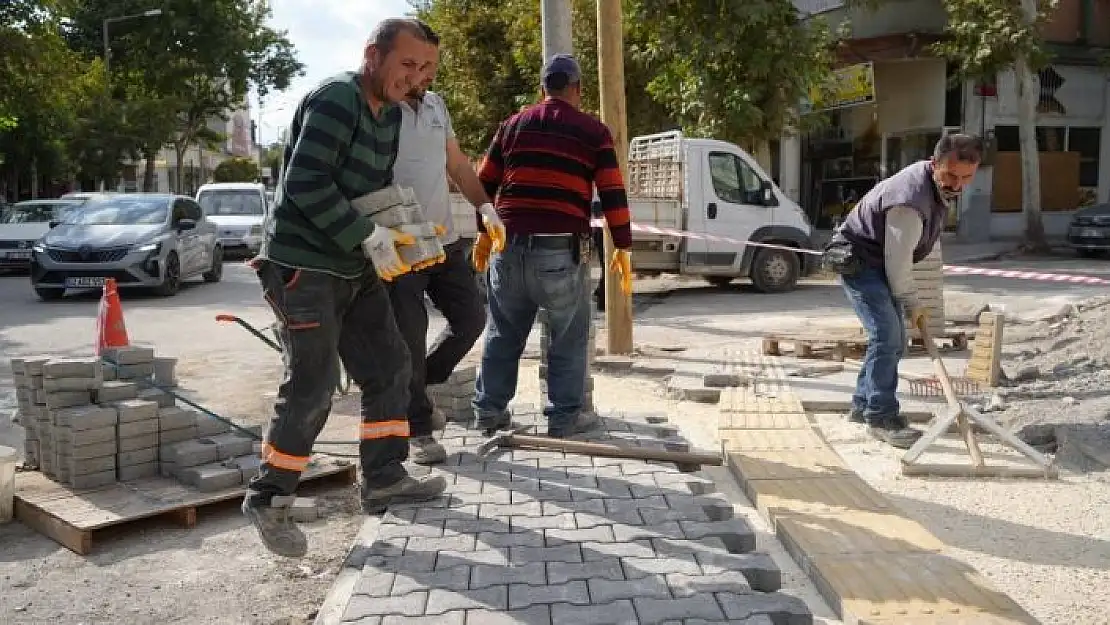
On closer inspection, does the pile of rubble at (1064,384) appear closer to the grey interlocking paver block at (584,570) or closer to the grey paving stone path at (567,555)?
the grey paving stone path at (567,555)

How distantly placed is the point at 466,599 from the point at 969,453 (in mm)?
3374

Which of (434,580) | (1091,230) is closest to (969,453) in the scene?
(434,580)

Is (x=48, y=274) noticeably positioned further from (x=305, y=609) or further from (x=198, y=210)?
(x=305, y=609)

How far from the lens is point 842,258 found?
582 cm

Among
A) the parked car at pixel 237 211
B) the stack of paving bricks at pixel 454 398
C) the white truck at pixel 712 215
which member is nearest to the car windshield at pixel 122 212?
the parked car at pixel 237 211

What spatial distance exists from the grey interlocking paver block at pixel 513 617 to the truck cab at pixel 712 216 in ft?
34.4

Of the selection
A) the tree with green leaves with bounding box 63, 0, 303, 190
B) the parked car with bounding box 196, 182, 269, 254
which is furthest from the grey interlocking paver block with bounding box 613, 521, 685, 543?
the tree with green leaves with bounding box 63, 0, 303, 190

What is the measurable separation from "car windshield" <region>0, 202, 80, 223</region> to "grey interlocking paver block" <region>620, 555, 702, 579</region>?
18324 millimetres

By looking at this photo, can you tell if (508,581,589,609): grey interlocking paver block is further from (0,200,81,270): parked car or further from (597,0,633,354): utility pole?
(0,200,81,270): parked car

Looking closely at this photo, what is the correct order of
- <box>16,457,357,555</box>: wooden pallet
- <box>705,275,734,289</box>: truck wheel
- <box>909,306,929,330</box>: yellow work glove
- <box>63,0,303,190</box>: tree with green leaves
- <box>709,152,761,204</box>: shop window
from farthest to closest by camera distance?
<box>63,0,303,190</box>: tree with green leaves → <box>705,275,734,289</box>: truck wheel → <box>709,152,761,204</box>: shop window → <box>909,306,929,330</box>: yellow work glove → <box>16,457,357,555</box>: wooden pallet

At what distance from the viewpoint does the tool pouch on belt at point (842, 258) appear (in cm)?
582

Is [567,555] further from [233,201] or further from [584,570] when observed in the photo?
[233,201]

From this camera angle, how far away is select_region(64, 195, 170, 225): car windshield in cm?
1493

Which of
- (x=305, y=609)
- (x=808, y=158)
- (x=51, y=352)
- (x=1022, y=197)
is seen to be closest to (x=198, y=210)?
(x=51, y=352)
